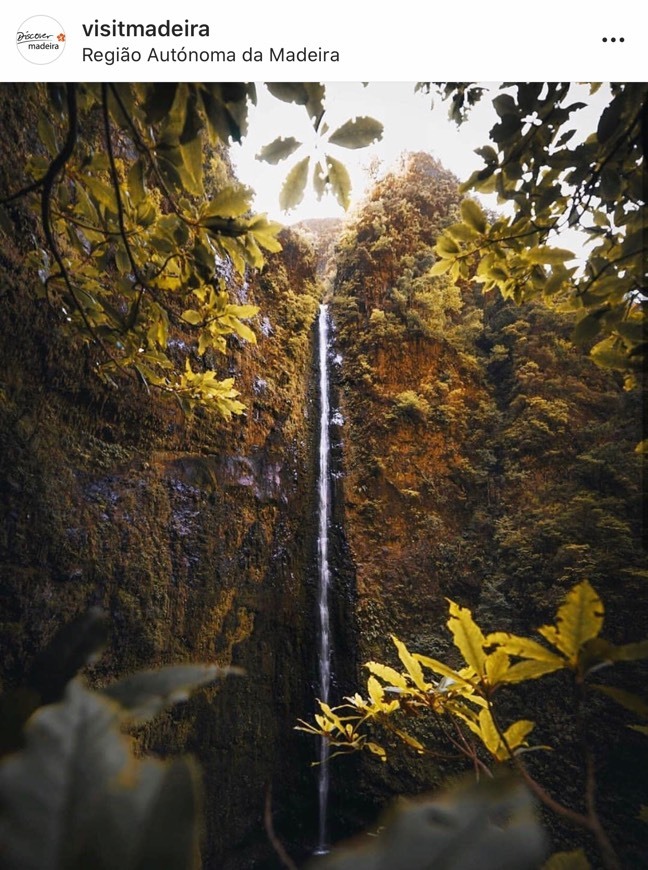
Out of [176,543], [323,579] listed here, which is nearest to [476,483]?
[323,579]

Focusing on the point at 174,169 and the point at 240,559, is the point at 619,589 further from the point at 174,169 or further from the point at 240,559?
the point at 174,169

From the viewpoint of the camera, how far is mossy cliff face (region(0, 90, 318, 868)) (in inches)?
68.1

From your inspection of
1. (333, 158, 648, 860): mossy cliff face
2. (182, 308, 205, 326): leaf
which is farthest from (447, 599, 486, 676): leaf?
(333, 158, 648, 860): mossy cliff face

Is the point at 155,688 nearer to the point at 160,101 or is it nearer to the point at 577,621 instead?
the point at 577,621

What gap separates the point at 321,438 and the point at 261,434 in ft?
3.53

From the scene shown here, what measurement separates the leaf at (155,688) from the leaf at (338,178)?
2.19 ft

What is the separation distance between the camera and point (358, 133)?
1.88 feet

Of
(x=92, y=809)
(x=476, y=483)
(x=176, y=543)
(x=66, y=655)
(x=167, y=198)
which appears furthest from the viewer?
(x=476, y=483)

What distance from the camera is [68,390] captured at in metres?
2.02

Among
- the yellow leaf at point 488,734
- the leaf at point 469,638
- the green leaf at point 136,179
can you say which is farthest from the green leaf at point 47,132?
the yellow leaf at point 488,734

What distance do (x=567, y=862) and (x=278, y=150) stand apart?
83 cm

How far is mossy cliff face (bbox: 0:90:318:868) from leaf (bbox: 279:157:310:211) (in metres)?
1.60
